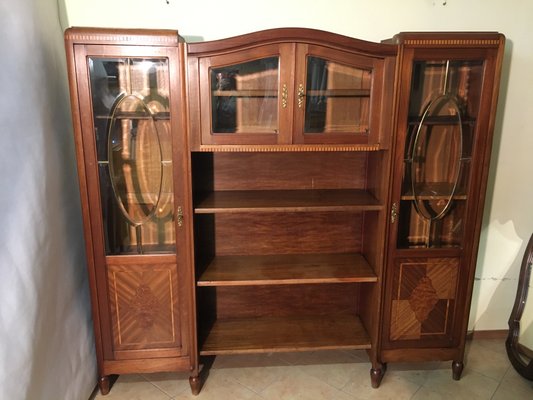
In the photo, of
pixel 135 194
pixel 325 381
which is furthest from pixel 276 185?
pixel 325 381

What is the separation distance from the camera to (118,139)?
1.78 m

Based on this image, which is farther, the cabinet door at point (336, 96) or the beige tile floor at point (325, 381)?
the beige tile floor at point (325, 381)

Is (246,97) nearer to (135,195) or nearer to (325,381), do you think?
(135,195)

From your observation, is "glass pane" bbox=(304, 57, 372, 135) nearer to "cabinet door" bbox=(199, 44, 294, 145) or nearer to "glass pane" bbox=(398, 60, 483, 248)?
"cabinet door" bbox=(199, 44, 294, 145)

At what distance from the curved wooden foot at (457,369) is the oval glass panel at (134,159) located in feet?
5.64

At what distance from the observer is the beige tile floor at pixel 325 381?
6.61 feet

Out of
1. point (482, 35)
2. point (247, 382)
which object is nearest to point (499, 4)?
point (482, 35)

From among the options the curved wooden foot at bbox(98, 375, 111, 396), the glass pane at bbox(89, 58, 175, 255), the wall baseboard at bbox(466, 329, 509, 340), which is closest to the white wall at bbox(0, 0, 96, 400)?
the curved wooden foot at bbox(98, 375, 111, 396)

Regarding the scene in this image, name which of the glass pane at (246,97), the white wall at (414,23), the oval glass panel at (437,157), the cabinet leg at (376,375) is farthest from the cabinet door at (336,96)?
the cabinet leg at (376,375)

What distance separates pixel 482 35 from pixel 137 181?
163cm

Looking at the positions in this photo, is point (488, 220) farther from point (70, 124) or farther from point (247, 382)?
point (70, 124)

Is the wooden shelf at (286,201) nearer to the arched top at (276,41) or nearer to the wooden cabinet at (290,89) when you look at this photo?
the wooden cabinet at (290,89)

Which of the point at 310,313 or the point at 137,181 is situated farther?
the point at 310,313

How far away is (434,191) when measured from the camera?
196cm
